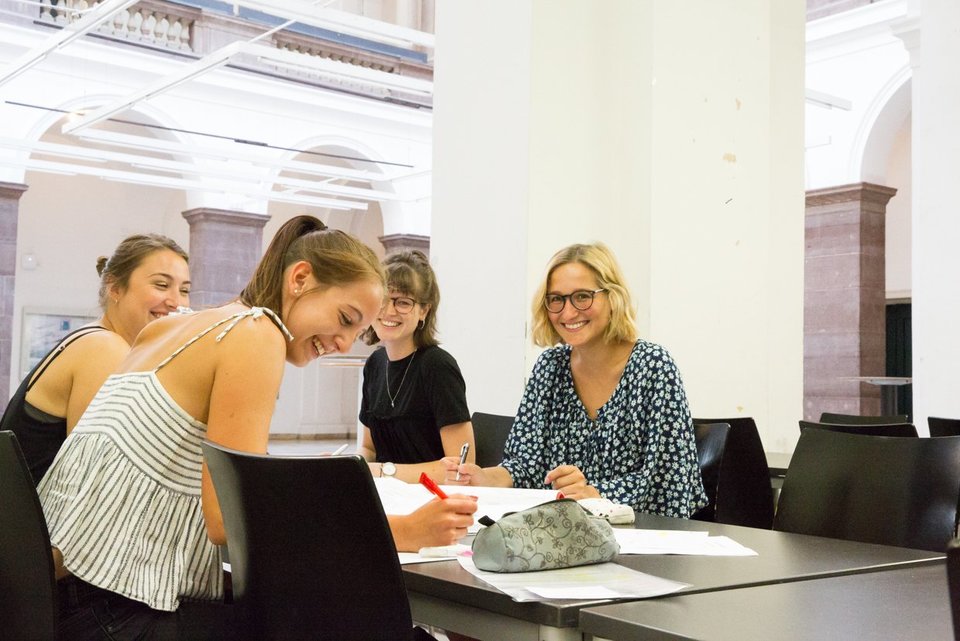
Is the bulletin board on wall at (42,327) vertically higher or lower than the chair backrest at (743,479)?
higher

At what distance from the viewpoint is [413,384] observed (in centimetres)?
382

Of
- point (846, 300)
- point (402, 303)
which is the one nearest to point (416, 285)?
point (402, 303)

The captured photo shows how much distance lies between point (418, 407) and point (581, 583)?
6.97ft

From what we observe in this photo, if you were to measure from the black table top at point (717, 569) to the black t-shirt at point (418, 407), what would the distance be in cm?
156

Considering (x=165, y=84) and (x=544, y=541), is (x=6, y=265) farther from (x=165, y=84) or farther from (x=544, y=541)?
(x=544, y=541)

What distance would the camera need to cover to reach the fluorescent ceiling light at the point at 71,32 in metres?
8.27

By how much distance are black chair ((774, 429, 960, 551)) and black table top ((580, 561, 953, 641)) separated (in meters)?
0.80

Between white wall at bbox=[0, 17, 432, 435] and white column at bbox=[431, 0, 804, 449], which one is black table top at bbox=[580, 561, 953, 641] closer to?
white column at bbox=[431, 0, 804, 449]

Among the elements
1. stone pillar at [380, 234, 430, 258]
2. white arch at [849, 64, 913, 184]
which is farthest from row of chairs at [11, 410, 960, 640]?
stone pillar at [380, 234, 430, 258]

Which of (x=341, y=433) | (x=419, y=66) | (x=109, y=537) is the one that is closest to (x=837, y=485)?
(x=109, y=537)

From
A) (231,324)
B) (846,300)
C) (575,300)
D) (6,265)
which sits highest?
(6,265)

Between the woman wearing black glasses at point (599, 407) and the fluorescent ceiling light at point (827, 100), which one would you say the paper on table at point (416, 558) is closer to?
the woman wearing black glasses at point (599, 407)

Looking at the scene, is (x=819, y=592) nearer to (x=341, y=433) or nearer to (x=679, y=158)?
(x=679, y=158)

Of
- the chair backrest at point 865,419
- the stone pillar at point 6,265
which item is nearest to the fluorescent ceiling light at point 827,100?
the chair backrest at point 865,419
